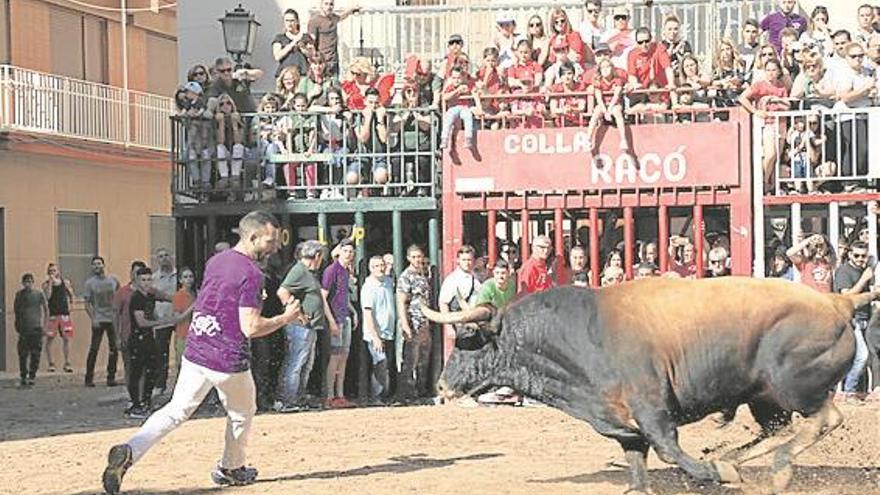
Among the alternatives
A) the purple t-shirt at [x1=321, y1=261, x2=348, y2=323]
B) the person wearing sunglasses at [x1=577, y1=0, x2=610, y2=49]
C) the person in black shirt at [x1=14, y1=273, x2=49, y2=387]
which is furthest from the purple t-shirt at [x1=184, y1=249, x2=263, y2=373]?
the person in black shirt at [x1=14, y1=273, x2=49, y2=387]

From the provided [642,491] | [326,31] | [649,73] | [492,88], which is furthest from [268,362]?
[642,491]

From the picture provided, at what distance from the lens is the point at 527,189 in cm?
1706

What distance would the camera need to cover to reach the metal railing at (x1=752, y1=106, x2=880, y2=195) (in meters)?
16.1

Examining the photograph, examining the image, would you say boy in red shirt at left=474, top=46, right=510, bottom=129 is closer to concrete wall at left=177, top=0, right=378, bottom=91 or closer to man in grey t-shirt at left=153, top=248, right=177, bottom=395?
man in grey t-shirt at left=153, top=248, right=177, bottom=395

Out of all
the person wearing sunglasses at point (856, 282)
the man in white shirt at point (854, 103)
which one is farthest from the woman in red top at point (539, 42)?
the person wearing sunglasses at point (856, 282)

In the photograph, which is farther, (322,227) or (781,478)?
(322,227)

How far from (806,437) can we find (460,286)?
6.84 metres

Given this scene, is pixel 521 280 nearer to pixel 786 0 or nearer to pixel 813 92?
pixel 813 92

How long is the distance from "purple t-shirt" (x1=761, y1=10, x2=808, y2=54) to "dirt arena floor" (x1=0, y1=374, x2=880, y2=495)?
450 centimetres

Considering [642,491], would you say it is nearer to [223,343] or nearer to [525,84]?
[223,343]

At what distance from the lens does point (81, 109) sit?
28.2 meters

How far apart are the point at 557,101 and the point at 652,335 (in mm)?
7458

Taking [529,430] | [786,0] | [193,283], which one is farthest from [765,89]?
[193,283]

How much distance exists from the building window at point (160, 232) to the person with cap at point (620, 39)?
14.1 m
